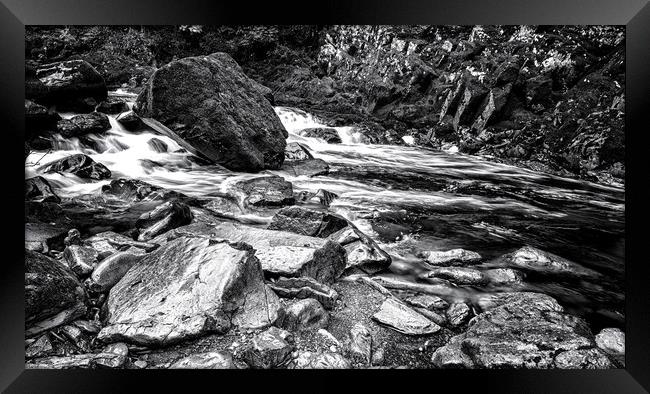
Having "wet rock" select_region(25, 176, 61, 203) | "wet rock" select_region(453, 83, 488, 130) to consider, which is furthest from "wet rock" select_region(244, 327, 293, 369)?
"wet rock" select_region(453, 83, 488, 130)

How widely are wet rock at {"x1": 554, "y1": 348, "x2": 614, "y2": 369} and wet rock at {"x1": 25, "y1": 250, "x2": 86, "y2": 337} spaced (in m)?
2.55

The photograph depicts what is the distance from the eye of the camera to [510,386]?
6.32 feet

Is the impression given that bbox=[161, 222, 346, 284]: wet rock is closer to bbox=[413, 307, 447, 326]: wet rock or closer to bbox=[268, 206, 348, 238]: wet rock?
bbox=[268, 206, 348, 238]: wet rock

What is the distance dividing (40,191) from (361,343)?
89.5 inches

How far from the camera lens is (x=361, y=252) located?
2.39 metres

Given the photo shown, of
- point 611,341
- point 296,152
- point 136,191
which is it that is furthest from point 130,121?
point 611,341

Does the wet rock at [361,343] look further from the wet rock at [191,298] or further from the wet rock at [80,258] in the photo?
the wet rock at [80,258]

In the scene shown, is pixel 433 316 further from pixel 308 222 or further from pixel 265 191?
pixel 265 191

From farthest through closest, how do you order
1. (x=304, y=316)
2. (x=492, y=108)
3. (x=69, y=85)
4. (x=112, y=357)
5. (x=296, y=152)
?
1. (x=296, y=152)
2. (x=492, y=108)
3. (x=69, y=85)
4. (x=304, y=316)
5. (x=112, y=357)

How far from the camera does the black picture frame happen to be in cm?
184

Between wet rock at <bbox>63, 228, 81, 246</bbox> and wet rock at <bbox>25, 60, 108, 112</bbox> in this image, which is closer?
wet rock at <bbox>63, 228, 81, 246</bbox>

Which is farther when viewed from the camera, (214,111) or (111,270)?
(214,111)

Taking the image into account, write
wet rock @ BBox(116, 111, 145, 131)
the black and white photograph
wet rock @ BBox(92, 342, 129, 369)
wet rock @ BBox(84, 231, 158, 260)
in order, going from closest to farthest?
1. wet rock @ BBox(92, 342, 129, 369)
2. the black and white photograph
3. wet rock @ BBox(84, 231, 158, 260)
4. wet rock @ BBox(116, 111, 145, 131)
